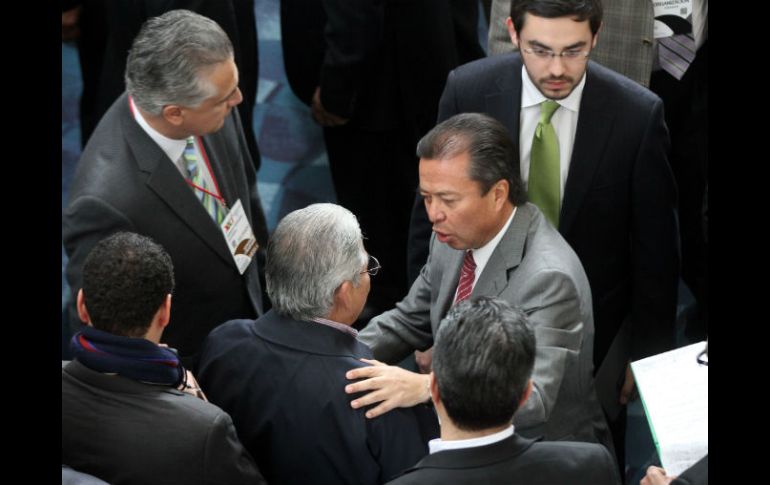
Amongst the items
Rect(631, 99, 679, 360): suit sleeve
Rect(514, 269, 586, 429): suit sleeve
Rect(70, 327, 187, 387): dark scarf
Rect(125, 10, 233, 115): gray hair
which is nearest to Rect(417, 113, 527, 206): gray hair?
Rect(514, 269, 586, 429): suit sleeve

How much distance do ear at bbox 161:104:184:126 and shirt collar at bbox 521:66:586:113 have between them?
1025 mm

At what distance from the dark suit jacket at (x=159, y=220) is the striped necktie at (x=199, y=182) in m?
0.08

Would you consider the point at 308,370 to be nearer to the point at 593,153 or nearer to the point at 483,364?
the point at 483,364

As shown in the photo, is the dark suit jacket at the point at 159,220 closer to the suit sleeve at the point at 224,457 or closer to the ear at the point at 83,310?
the ear at the point at 83,310

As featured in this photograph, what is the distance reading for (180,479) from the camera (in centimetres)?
225

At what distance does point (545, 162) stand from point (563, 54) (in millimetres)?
340

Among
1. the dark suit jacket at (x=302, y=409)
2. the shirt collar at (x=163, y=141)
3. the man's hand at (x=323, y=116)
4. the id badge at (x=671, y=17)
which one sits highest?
the id badge at (x=671, y=17)

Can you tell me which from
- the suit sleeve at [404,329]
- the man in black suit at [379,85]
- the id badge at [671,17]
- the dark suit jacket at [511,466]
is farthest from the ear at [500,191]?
the man in black suit at [379,85]

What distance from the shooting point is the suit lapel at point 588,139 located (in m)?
3.25

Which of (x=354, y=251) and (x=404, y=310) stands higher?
(x=354, y=251)

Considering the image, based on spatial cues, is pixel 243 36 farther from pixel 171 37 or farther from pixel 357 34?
pixel 171 37

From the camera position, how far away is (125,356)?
2293 mm
